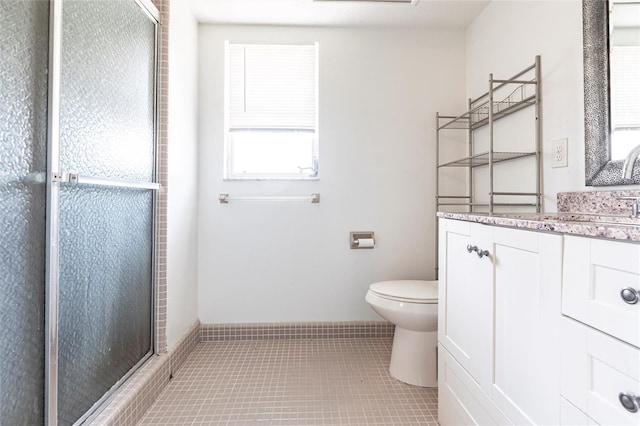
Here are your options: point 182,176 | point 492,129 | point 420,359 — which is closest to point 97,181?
point 182,176

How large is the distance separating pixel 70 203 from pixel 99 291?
1.13 ft

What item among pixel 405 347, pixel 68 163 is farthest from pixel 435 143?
pixel 68 163

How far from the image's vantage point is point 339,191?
6.37ft

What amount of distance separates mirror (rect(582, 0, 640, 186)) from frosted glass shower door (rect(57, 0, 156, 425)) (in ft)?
5.60

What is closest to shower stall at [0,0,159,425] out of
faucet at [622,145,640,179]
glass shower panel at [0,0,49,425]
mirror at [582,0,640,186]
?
glass shower panel at [0,0,49,425]

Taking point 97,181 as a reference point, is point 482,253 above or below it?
below

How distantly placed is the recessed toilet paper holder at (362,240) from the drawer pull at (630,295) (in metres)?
1.41

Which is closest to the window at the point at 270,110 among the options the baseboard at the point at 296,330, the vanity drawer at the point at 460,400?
the baseboard at the point at 296,330

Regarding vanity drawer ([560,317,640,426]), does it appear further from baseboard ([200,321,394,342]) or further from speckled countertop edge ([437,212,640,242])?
baseboard ([200,321,394,342])

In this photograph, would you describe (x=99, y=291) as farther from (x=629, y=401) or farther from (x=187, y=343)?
(x=629, y=401)

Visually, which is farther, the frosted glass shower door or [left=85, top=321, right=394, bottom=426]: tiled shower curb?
[left=85, top=321, right=394, bottom=426]: tiled shower curb

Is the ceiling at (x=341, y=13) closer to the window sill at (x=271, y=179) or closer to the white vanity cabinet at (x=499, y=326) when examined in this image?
the window sill at (x=271, y=179)

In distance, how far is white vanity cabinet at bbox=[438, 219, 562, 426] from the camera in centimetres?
68

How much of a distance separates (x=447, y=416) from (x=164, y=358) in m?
1.26
